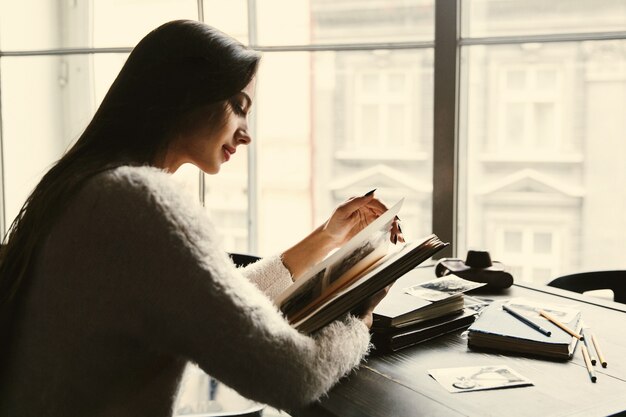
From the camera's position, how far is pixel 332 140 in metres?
3.92

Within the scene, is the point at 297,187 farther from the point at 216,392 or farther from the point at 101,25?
the point at 216,392

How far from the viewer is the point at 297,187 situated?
159 inches

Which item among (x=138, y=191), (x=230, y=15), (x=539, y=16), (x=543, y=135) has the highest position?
(x=230, y=15)

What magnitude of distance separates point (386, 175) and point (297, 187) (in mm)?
537

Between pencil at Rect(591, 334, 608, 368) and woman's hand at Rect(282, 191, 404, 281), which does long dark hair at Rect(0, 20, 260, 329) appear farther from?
pencil at Rect(591, 334, 608, 368)

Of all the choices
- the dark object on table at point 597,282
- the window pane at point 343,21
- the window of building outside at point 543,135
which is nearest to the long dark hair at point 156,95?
the dark object on table at point 597,282

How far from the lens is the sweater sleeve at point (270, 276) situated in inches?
68.8

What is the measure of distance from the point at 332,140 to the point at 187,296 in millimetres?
2915

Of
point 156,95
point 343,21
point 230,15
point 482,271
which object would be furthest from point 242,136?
point 230,15

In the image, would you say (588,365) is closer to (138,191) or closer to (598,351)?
(598,351)

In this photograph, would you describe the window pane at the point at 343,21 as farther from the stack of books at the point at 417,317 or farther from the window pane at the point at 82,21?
the stack of books at the point at 417,317

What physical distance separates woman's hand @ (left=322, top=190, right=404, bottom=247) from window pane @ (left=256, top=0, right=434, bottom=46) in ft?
6.54

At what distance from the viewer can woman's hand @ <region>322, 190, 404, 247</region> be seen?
1802 millimetres

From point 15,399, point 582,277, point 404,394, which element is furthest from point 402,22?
point 15,399
